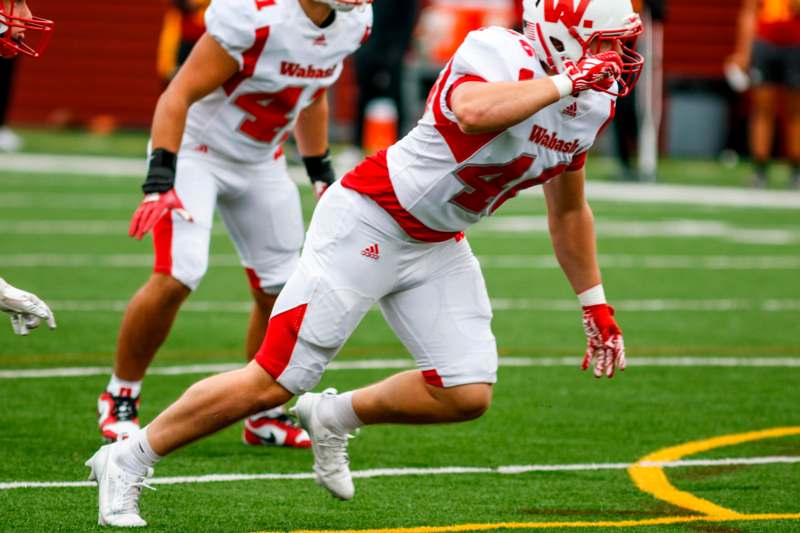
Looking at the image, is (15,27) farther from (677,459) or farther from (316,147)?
(677,459)

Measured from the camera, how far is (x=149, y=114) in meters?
24.0

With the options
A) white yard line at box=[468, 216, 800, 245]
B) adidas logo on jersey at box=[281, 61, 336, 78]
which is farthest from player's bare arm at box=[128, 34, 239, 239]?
white yard line at box=[468, 216, 800, 245]

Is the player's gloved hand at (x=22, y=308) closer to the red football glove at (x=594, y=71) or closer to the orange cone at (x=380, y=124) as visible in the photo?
the red football glove at (x=594, y=71)

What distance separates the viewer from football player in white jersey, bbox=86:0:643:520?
14.5ft

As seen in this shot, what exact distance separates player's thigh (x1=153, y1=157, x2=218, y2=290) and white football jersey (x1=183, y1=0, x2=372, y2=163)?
12 cm

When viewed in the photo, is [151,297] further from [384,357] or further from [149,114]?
[149,114]

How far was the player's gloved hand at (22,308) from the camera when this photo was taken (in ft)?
16.1

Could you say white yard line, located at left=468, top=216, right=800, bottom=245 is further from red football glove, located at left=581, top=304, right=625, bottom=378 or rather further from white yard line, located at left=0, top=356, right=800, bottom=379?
red football glove, located at left=581, top=304, right=625, bottom=378

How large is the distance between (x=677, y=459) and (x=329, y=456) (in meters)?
1.50

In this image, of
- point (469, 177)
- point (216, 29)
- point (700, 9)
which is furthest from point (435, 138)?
point (700, 9)

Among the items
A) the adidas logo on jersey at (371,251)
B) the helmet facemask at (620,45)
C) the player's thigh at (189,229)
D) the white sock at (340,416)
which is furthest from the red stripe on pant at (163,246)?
the helmet facemask at (620,45)

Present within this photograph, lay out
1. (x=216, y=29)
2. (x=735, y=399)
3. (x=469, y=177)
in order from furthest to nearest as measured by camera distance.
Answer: (x=735, y=399), (x=216, y=29), (x=469, y=177)

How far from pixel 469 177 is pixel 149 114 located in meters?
19.9

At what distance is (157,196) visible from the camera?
17.0 ft
